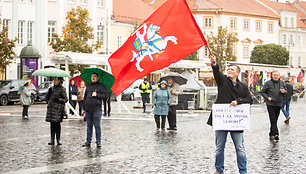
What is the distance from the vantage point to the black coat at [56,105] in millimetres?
13195

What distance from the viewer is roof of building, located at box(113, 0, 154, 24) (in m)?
62.7

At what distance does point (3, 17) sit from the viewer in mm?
45781

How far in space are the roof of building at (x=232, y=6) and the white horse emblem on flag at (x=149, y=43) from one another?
72291mm

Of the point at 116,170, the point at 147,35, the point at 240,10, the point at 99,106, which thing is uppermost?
the point at 240,10

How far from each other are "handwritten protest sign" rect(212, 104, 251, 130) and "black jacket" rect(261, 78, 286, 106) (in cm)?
593

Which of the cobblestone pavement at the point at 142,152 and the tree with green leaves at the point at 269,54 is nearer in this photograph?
the cobblestone pavement at the point at 142,152

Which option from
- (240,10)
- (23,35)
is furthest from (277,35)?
(23,35)

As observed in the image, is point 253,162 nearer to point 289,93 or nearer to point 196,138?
point 196,138

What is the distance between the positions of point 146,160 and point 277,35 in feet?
273

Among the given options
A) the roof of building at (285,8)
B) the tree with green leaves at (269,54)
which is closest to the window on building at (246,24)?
the tree with green leaves at (269,54)

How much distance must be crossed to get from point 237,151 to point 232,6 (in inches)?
3061

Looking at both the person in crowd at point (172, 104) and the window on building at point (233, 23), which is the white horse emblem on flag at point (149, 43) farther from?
the window on building at point (233, 23)

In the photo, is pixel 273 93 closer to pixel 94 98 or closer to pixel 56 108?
pixel 94 98

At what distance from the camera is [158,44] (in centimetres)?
1014
